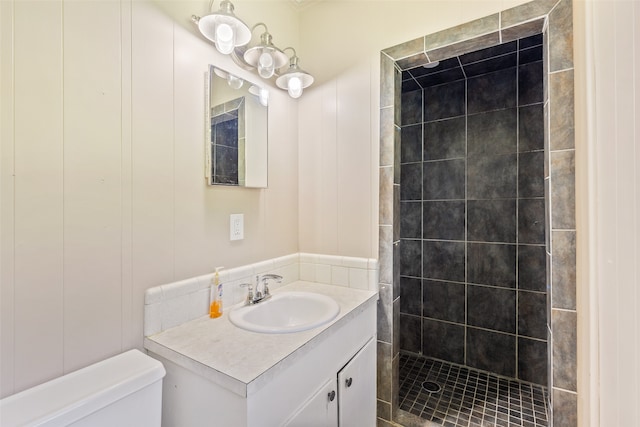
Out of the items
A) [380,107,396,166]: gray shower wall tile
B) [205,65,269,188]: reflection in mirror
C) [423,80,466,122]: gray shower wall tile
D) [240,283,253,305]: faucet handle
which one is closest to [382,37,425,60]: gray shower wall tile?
[380,107,396,166]: gray shower wall tile

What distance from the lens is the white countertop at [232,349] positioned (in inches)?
32.2

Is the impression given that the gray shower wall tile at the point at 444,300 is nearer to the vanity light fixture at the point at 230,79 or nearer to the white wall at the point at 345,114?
the white wall at the point at 345,114

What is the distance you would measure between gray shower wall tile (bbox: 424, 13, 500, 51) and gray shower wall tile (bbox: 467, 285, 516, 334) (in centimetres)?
174

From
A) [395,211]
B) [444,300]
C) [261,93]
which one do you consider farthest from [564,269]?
[261,93]

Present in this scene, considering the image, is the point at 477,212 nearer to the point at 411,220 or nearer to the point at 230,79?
the point at 411,220

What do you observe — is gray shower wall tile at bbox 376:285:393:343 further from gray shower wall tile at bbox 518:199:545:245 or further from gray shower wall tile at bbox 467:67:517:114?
gray shower wall tile at bbox 467:67:517:114

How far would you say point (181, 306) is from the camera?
3.79 ft

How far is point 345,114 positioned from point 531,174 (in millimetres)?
1424

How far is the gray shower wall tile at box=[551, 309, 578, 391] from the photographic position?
3.73ft

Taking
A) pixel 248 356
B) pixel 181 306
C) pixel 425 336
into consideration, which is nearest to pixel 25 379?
pixel 181 306

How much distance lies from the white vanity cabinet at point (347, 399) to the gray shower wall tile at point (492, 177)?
1458 millimetres

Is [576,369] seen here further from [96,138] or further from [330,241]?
[96,138]

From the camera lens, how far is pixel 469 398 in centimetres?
189

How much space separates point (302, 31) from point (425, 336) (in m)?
2.50
